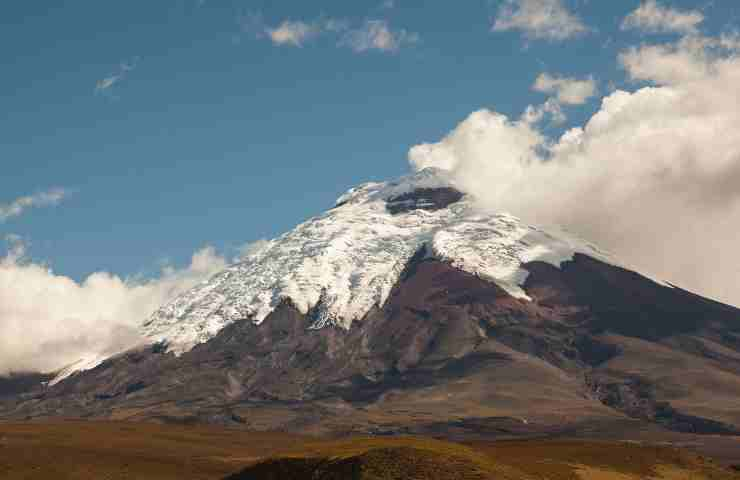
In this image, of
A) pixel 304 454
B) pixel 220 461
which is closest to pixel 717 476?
pixel 304 454

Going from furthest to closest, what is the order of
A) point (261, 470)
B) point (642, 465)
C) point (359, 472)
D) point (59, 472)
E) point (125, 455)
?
1. point (125, 455)
2. point (59, 472)
3. point (642, 465)
4. point (261, 470)
5. point (359, 472)

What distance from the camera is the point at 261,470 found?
10800 cm

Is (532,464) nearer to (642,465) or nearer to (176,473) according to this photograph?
(642,465)

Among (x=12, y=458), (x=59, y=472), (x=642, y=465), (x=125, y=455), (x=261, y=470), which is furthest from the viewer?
(x=125, y=455)

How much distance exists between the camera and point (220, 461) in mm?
190250

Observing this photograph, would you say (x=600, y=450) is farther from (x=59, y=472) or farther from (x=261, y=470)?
(x=59, y=472)

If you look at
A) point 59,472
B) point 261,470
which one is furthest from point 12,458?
point 261,470

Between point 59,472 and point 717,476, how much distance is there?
95.7 meters

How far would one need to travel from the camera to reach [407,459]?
94812mm

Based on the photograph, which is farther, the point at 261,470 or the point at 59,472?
the point at 59,472

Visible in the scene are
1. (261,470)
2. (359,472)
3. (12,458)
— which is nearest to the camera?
(359,472)

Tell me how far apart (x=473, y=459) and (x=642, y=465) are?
104ft

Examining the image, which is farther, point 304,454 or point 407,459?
point 304,454

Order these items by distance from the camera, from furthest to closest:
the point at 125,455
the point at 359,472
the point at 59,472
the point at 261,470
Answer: the point at 125,455 → the point at 59,472 → the point at 261,470 → the point at 359,472
